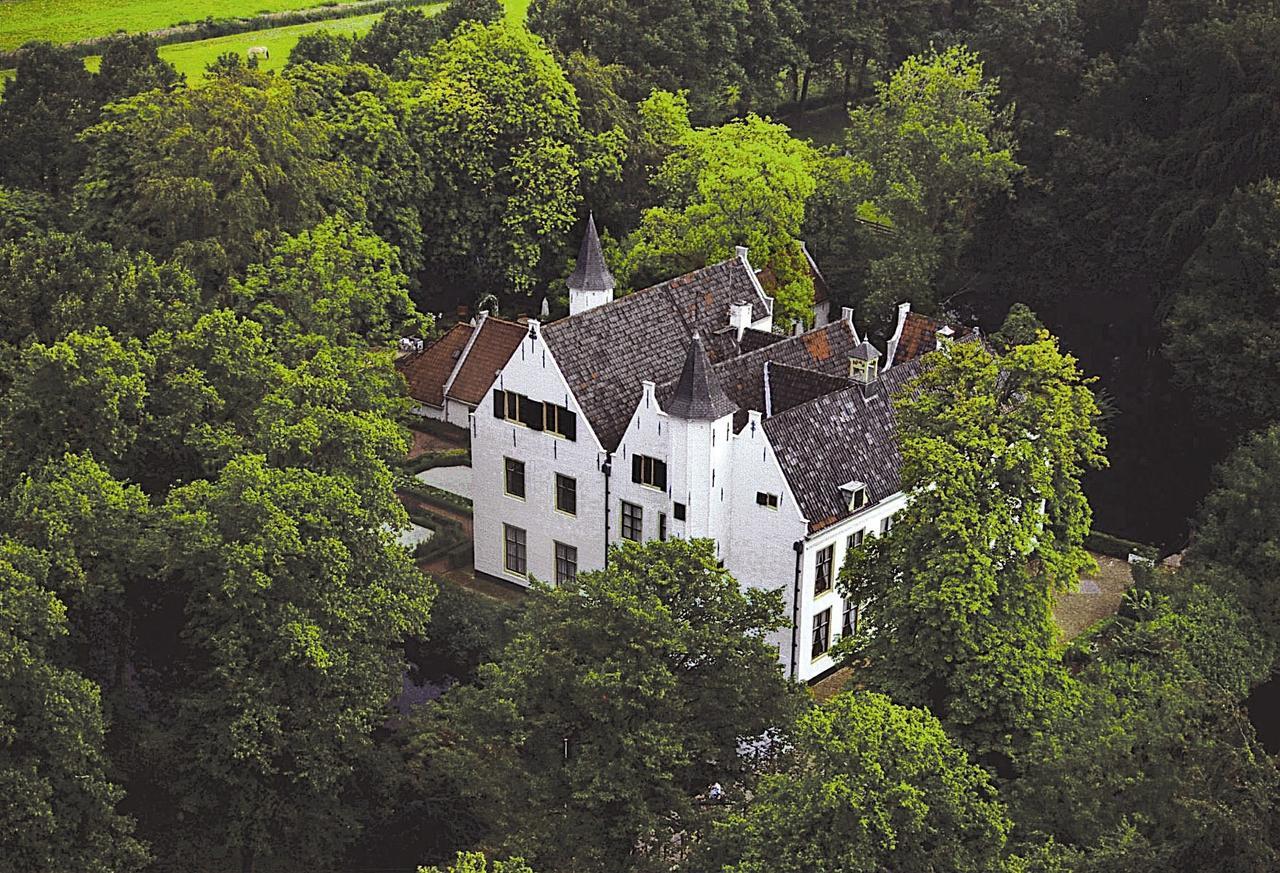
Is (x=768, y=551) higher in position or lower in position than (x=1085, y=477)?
higher

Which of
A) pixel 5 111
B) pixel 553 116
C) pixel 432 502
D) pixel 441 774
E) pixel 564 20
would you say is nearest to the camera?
pixel 441 774

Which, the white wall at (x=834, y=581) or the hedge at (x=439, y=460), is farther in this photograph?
the hedge at (x=439, y=460)

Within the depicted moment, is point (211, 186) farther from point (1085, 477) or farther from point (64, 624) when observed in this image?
point (1085, 477)

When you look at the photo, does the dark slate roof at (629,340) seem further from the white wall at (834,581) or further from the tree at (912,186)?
the tree at (912,186)

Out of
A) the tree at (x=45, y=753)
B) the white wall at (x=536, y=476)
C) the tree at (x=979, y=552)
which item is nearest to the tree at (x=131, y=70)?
the white wall at (x=536, y=476)

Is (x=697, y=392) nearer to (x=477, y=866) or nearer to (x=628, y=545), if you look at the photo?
(x=628, y=545)

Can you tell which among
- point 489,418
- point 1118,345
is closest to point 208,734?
point 489,418

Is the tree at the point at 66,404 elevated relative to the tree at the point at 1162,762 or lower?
elevated

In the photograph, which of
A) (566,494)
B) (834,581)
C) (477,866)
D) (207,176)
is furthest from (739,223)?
(477,866)
